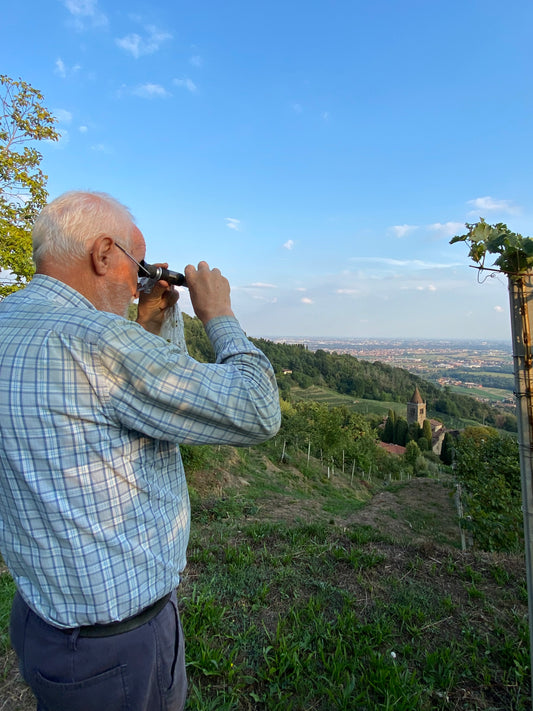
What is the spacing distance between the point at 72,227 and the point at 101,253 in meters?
0.10

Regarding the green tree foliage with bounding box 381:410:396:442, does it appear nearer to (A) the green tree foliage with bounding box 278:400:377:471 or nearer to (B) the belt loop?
(A) the green tree foliage with bounding box 278:400:377:471

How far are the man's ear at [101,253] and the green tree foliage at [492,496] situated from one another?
321 inches

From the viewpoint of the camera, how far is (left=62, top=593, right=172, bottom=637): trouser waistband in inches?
43.8

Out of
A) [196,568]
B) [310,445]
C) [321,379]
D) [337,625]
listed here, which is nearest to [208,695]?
[337,625]

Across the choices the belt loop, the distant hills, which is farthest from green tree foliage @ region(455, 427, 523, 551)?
the distant hills

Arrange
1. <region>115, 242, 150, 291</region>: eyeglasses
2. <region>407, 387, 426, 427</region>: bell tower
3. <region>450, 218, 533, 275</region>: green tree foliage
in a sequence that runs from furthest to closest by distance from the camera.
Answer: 1. <region>407, 387, 426, 427</region>: bell tower
2. <region>450, 218, 533, 275</region>: green tree foliage
3. <region>115, 242, 150, 291</region>: eyeglasses

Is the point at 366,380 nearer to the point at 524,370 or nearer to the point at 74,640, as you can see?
the point at 524,370

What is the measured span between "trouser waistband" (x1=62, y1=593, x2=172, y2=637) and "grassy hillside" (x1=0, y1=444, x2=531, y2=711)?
1.58 meters

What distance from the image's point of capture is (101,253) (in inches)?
45.3

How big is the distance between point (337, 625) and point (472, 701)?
916 millimetres

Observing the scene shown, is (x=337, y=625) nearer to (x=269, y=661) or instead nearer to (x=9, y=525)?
→ (x=269, y=661)

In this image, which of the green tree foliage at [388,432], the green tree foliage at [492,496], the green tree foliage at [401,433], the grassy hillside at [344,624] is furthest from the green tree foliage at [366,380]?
the grassy hillside at [344,624]

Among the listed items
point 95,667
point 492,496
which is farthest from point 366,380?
point 95,667

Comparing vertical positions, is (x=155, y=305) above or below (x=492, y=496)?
above
